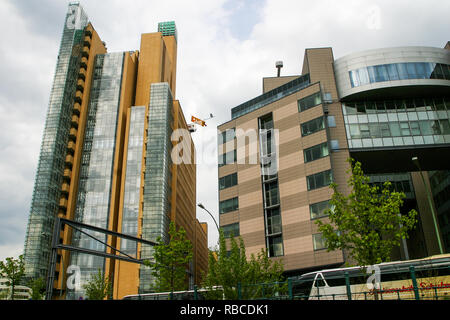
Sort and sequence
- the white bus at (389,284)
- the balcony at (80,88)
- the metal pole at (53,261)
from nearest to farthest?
the white bus at (389,284) < the metal pole at (53,261) < the balcony at (80,88)

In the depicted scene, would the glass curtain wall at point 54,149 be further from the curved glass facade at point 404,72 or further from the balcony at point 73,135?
the curved glass facade at point 404,72

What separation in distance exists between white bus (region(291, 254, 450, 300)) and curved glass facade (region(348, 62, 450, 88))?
30.4m

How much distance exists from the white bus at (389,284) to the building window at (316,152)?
2088 centimetres

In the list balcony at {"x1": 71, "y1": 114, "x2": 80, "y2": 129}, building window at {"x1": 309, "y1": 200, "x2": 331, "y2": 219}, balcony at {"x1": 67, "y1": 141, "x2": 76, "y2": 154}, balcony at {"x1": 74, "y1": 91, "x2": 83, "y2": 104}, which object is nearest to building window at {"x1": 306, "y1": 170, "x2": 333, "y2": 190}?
building window at {"x1": 309, "y1": 200, "x2": 331, "y2": 219}

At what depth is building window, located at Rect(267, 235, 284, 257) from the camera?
4641cm

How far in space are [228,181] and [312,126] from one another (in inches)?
596

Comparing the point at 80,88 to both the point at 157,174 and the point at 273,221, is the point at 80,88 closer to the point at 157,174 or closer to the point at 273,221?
the point at 157,174

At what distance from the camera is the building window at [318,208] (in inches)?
1694

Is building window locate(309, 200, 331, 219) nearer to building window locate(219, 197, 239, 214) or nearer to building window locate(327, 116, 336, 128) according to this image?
building window locate(327, 116, 336, 128)

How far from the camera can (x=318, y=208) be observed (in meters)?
43.6

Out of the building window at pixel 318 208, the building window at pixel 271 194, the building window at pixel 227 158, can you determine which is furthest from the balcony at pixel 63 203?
the building window at pixel 318 208

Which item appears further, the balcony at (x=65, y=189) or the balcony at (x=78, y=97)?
the balcony at (x=78, y=97)

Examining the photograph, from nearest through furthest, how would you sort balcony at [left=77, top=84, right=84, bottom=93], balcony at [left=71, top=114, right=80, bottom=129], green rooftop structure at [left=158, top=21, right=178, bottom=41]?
balcony at [left=71, top=114, right=80, bottom=129], balcony at [left=77, top=84, right=84, bottom=93], green rooftop structure at [left=158, top=21, right=178, bottom=41]

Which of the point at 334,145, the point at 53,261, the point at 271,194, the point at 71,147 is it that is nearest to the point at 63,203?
the point at 71,147
